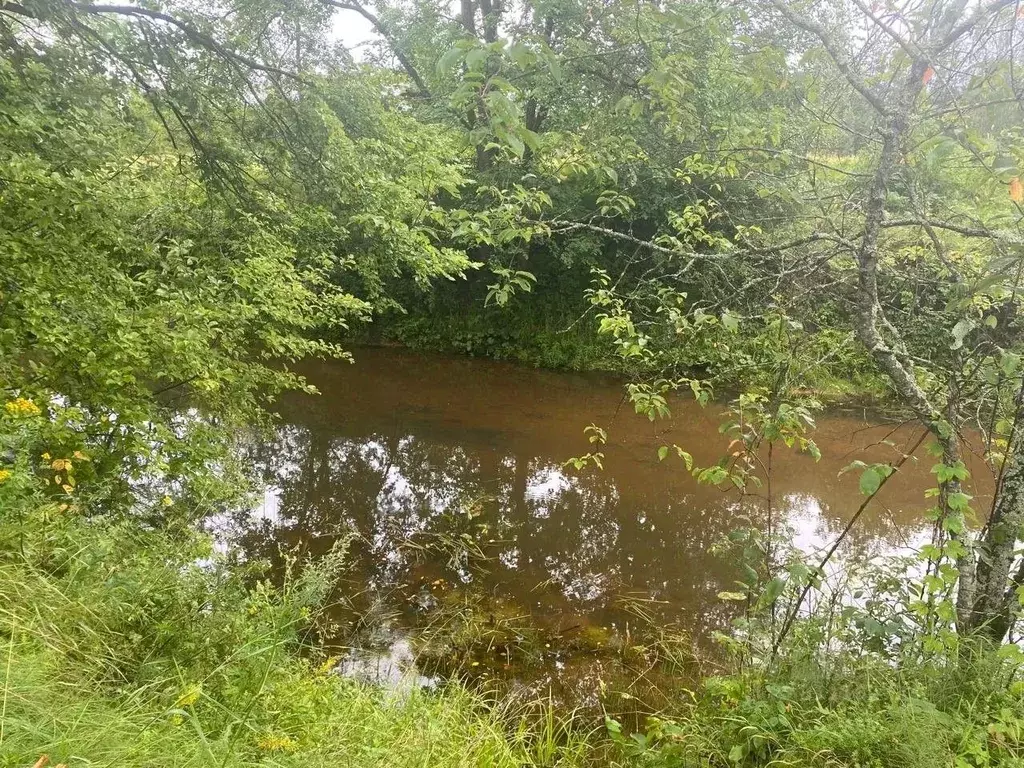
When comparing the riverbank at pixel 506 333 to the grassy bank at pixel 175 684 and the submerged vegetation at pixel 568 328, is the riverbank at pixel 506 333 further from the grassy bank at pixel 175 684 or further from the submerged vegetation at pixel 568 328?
the grassy bank at pixel 175 684

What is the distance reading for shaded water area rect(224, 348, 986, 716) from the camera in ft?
13.7

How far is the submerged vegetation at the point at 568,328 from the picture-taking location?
209 cm

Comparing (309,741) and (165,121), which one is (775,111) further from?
(309,741)

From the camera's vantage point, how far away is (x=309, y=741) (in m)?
2.33

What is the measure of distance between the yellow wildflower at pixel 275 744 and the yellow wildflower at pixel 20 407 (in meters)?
2.05

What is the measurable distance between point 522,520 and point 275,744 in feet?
→ 13.5

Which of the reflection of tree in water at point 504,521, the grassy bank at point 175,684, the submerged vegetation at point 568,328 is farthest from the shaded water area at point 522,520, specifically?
the grassy bank at point 175,684

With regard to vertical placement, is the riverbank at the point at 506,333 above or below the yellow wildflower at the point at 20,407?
below

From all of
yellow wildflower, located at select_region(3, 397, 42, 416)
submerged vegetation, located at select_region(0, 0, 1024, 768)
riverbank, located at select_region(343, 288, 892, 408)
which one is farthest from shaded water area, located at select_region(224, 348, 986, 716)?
yellow wildflower, located at select_region(3, 397, 42, 416)

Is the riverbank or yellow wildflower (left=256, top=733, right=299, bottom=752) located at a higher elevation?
yellow wildflower (left=256, top=733, right=299, bottom=752)

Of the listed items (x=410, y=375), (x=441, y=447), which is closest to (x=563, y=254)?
(x=410, y=375)

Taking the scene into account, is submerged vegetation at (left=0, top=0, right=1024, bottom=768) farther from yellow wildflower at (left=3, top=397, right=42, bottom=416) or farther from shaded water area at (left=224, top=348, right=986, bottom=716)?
shaded water area at (left=224, top=348, right=986, bottom=716)

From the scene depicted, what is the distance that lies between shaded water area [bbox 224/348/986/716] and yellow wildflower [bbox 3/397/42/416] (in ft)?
7.19

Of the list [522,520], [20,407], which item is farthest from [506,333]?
[20,407]
